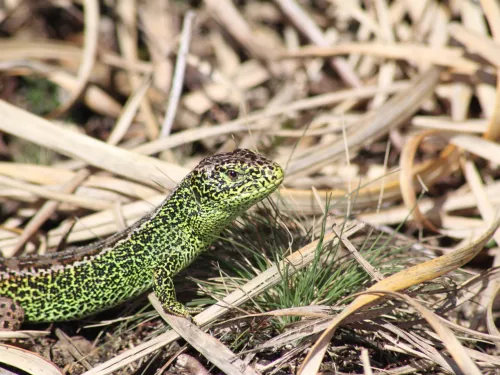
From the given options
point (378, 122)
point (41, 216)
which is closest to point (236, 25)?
point (378, 122)

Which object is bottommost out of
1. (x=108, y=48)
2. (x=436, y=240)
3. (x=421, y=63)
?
(x=436, y=240)

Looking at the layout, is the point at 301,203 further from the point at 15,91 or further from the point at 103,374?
the point at 15,91

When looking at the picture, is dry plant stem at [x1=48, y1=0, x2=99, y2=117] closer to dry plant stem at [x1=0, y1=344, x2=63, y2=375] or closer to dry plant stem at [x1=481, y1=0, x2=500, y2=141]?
dry plant stem at [x1=0, y1=344, x2=63, y2=375]

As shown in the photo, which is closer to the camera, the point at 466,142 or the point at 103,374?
the point at 103,374

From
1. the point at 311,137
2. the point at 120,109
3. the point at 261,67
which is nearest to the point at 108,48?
the point at 120,109

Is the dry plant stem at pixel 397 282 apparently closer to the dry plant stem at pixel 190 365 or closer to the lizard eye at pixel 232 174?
the dry plant stem at pixel 190 365

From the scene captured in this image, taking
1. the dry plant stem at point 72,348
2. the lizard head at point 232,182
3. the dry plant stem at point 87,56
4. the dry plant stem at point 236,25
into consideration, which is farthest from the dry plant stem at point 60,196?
the dry plant stem at point 236,25

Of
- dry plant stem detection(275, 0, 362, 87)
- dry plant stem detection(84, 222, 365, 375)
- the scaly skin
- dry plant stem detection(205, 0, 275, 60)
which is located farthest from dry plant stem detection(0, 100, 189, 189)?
dry plant stem detection(275, 0, 362, 87)
